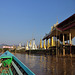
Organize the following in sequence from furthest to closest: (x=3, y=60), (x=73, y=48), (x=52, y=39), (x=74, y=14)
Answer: (x=52, y=39) → (x=73, y=48) → (x=74, y=14) → (x=3, y=60)

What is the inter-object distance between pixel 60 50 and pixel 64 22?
7.34 m

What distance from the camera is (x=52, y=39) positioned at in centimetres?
3228

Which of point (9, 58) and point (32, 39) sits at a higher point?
point (32, 39)

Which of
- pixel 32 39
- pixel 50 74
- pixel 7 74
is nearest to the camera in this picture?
pixel 50 74

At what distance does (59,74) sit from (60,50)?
724 inches

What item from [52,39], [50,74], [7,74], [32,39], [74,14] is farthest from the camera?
[32,39]

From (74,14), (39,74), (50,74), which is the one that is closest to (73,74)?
(50,74)

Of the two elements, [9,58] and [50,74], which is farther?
[9,58]

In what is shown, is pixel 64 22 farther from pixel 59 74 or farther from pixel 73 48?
pixel 59 74

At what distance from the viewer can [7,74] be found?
5.82 metres

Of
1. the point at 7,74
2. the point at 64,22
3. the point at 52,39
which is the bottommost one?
the point at 7,74

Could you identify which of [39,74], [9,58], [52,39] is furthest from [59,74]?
[52,39]

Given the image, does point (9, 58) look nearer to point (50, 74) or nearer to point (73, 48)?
point (50, 74)

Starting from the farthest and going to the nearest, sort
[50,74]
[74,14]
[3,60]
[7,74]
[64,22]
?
[64,22]
[74,14]
[3,60]
[7,74]
[50,74]
